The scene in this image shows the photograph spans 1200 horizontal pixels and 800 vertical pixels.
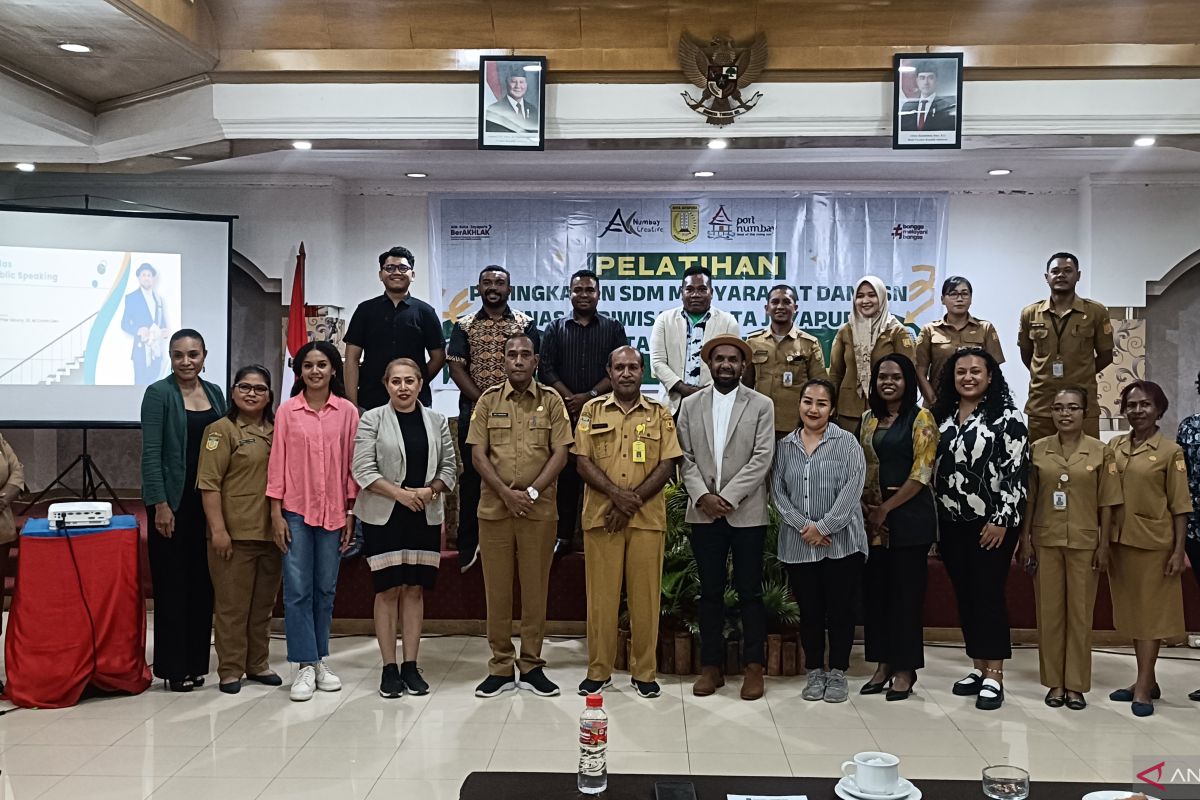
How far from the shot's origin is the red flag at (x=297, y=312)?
8.75 m

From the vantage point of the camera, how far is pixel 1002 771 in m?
2.41

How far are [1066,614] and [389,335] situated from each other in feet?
12.3

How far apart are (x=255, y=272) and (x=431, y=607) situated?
3937 mm

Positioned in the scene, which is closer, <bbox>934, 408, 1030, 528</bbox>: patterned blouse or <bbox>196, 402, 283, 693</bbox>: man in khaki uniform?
<bbox>934, 408, 1030, 528</bbox>: patterned blouse

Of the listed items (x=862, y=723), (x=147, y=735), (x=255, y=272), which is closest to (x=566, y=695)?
(x=862, y=723)

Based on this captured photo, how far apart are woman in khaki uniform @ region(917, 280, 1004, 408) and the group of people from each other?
1378 millimetres

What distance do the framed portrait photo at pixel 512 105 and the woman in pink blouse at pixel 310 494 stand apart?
183 centimetres

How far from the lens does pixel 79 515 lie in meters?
4.99

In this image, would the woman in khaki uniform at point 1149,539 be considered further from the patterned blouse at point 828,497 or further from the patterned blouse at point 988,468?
the patterned blouse at point 828,497

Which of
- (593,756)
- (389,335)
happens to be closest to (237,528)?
(389,335)

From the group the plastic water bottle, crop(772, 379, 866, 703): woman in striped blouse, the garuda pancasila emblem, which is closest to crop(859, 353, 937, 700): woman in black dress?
crop(772, 379, 866, 703): woman in striped blouse

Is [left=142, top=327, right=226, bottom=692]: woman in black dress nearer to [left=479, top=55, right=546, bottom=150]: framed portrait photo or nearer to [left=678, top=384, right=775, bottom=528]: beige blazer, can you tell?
[left=479, top=55, right=546, bottom=150]: framed portrait photo

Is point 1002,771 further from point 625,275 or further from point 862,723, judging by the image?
point 625,275

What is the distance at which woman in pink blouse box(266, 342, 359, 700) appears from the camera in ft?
16.6
